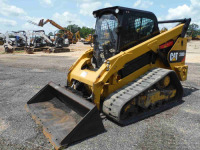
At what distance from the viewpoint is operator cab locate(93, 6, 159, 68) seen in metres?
4.50

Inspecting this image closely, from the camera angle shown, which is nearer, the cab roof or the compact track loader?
the compact track loader

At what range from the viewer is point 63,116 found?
409 cm

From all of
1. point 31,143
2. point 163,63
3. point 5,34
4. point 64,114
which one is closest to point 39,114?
point 64,114

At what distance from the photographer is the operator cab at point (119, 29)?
4.50 meters

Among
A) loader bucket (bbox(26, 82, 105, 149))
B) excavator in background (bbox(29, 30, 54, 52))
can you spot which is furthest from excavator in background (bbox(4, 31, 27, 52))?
loader bucket (bbox(26, 82, 105, 149))

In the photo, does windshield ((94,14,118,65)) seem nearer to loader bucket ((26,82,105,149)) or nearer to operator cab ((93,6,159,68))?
operator cab ((93,6,159,68))

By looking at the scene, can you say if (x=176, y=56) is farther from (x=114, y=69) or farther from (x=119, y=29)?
(x=114, y=69)

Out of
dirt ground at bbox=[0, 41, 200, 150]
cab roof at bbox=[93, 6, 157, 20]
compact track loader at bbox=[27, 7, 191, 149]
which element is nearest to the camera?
dirt ground at bbox=[0, 41, 200, 150]

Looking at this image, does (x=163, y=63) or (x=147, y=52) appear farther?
(x=163, y=63)

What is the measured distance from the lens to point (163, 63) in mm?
5348

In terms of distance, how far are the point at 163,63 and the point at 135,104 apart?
1903 mm

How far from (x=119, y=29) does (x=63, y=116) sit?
240 centimetres

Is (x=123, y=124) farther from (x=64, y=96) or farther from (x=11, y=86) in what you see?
(x=11, y=86)

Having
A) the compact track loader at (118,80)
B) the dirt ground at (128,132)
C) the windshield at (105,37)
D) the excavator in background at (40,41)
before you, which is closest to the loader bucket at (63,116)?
the compact track loader at (118,80)
